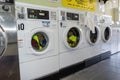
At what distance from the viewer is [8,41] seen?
152cm

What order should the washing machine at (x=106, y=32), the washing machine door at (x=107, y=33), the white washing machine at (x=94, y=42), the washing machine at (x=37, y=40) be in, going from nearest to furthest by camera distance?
the washing machine at (x=37, y=40) → the white washing machine at (x=94, y=42) → the washing machine at (x=106, y=32) → the washing machine door at (x=107, y=33)

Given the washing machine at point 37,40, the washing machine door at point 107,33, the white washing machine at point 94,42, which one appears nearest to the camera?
the washing machine at point 37,40

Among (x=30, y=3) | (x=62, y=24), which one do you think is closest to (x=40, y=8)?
(x=30, y=3)

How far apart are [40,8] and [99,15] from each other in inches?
66.6

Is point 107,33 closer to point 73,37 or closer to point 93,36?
point 93,36

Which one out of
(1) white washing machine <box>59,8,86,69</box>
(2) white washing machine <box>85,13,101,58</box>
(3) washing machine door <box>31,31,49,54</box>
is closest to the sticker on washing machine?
(3) washing machine door <box>31,31,49,54</box>

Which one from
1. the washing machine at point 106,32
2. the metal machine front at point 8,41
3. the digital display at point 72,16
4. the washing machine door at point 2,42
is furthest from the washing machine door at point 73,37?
the washing machine door at point 2,42

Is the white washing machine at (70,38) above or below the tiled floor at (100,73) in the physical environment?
above

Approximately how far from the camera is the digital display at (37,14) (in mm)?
1846

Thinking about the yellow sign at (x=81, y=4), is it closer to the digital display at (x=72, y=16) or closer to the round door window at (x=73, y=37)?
the digital display at (x=72, y=16)

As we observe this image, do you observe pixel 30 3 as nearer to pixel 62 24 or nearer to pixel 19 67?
pixel 62 24

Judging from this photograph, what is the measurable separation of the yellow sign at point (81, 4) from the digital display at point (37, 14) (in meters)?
0.46

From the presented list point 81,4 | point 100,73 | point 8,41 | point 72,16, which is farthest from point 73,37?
point 8,41

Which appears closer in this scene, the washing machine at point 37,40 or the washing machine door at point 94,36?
the washing machine at point 37,40
